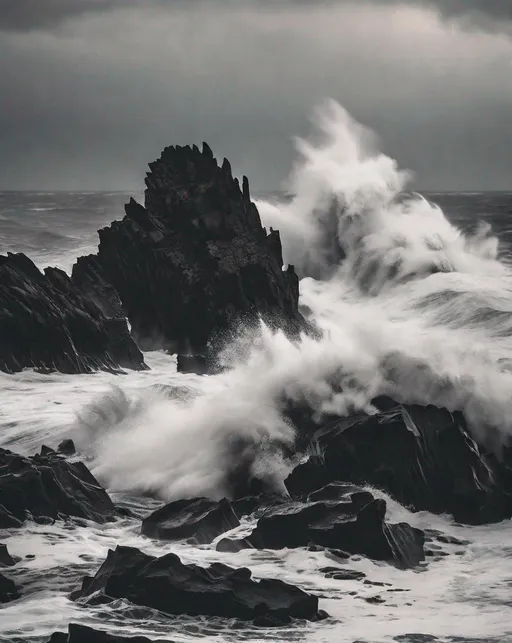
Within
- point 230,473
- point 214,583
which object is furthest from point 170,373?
point 214,583

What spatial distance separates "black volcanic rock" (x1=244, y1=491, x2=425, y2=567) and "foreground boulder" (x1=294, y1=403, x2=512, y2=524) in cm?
211

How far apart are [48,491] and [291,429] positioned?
6270 millimetres

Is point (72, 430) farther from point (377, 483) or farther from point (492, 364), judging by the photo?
point (492, 364)

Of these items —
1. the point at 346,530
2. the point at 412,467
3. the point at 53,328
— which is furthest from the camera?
the point at 53,328

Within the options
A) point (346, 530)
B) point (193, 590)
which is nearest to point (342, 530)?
point (346, 530)

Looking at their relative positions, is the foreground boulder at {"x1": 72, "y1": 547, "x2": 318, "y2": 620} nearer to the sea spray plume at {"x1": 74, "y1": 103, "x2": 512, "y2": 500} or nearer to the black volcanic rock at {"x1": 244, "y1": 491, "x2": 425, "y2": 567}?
the black volcanic rock at {"x1": 244, "y1": 491, "x2": 425, "y2": 567}

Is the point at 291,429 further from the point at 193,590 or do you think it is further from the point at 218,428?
Answer: the point at 193,590

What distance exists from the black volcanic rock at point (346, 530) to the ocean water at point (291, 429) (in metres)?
0.34

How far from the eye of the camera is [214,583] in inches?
631

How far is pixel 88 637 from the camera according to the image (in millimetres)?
14234

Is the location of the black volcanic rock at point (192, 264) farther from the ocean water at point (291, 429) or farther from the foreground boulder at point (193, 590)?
the foreground boulder at point (193, 590)

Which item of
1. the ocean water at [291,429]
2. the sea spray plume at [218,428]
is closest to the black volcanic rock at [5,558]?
the ocean water at [291,429]

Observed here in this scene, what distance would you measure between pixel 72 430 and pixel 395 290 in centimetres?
2564

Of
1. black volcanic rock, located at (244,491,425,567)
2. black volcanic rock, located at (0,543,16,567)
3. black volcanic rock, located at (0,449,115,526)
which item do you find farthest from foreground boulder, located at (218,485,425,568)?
black volcanic rock, located at (0,543,16,567)
